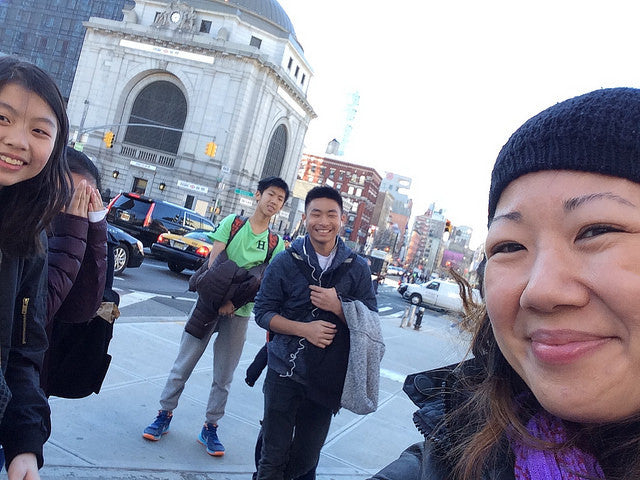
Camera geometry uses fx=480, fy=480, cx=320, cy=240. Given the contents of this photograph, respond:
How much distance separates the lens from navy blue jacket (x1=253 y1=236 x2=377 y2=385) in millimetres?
3195

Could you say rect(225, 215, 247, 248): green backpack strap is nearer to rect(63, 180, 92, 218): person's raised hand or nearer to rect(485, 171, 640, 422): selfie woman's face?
rect(63, 180, 92, 218): person's raised hand

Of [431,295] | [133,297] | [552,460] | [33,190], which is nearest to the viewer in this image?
[552,460]

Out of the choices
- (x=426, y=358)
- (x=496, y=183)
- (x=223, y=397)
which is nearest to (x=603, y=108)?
(x=496, y=183)

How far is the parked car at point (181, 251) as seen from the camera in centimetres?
1398

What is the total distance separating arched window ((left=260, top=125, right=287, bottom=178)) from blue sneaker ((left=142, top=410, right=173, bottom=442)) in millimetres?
48815

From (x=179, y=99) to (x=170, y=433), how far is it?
4790cm

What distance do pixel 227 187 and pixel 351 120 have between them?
124 meters

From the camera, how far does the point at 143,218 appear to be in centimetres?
1680

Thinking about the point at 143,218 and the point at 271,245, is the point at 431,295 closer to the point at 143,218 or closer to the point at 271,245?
the point at 143,218

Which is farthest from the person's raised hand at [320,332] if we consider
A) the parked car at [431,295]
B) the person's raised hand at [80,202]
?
the parked car at [431,295]

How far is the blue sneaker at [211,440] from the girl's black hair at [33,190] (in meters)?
2.54

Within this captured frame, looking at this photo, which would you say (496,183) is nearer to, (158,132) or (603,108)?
(603,108)

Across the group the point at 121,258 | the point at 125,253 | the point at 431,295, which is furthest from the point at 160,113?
the point at 121,258

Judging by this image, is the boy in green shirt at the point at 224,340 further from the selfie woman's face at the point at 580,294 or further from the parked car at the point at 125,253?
the parked car at the point at 125,253
